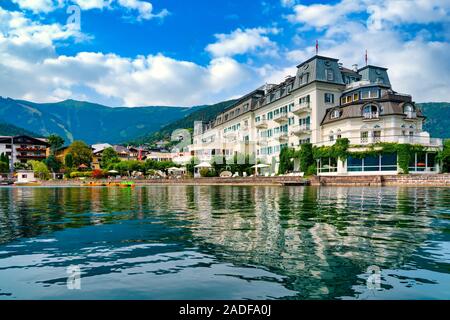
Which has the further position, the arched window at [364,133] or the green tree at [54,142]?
the green tree at [54,142]

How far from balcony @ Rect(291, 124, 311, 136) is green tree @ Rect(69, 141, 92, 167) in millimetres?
78722

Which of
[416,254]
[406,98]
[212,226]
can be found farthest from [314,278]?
[406,98]

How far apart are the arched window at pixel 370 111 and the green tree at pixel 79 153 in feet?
302

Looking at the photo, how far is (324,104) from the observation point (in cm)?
5578

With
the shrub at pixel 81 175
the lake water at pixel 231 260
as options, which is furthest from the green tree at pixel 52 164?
the lake water at pixel 231 260

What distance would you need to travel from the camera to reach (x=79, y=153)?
371 ft

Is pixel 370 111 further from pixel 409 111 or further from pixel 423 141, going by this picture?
pixel 423 141

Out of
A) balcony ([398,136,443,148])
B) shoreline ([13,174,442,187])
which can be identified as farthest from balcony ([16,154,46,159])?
balcony ([398,136,443,148])

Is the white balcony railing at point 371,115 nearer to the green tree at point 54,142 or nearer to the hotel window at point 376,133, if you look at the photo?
the hotel window at point 376,133

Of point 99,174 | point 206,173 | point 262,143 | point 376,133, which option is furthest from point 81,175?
point 376,133

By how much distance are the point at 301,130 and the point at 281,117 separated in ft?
23.5

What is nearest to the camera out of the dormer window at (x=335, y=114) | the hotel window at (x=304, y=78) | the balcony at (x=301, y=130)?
the dormer window at (x=335, y=114)

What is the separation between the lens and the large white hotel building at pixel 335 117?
155 ft

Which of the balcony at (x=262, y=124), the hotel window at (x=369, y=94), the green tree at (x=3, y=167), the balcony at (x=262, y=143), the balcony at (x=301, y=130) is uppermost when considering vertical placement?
the hotel window at (x=369, y=94)
